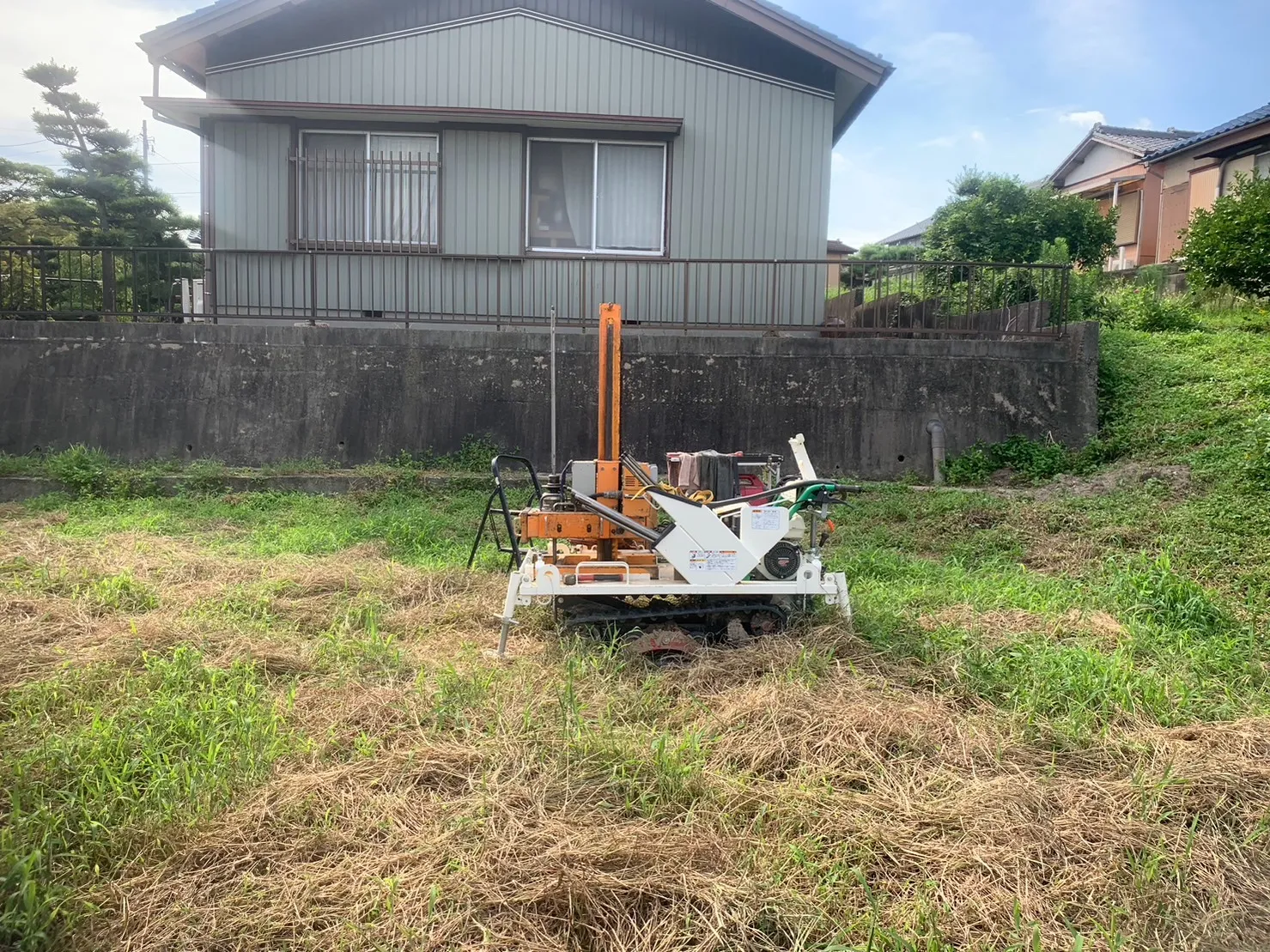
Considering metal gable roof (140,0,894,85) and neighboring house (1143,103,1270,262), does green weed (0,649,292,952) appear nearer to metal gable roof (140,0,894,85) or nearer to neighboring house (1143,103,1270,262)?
metal gable roof (140,0,894,85)

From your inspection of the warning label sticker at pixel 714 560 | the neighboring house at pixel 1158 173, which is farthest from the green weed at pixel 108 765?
the neighboring house at pixel 1158 173

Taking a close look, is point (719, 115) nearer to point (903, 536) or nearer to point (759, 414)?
point (759, 414)

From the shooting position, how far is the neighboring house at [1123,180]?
73.0 ft

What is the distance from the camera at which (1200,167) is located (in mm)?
18891

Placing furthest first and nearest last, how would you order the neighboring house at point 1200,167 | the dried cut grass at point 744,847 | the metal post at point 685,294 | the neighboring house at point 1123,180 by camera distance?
the neighboring house at point 1123,180, the neighboring house at point 1200,167, the metal post at point 685,294, the dried cut grass at point 744,847

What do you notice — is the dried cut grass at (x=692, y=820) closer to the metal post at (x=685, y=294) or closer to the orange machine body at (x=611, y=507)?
the orange machine body at (x=611, y=507)

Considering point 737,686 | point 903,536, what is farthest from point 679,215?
point 737,686

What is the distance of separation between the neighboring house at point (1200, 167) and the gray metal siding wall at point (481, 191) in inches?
458

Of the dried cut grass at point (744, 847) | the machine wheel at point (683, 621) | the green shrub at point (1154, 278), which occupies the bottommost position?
the dried cut grass at point (744, 847)

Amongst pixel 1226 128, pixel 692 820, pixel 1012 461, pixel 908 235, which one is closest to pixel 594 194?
pixel 1012 461

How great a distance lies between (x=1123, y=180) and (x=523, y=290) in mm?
20857

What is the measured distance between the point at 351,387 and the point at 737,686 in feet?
22.3

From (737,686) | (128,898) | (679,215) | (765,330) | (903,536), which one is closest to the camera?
(128,898)

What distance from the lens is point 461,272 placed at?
10695mm
